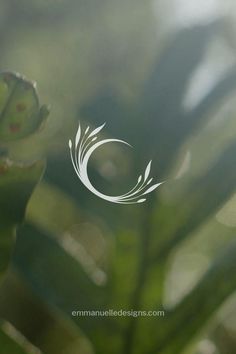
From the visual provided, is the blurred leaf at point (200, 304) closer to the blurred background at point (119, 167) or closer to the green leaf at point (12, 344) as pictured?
the blurred background at point (119, 167)

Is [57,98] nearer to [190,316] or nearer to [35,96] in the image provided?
[35,96]

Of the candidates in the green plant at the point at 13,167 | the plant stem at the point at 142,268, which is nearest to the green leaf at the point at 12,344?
the green plant at the point at 13,167

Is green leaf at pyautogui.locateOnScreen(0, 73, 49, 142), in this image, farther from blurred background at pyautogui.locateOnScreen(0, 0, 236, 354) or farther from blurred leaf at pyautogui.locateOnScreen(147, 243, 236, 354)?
blurred leaf at pyautogui.locateOnScreen(147, 243, 236, 354)

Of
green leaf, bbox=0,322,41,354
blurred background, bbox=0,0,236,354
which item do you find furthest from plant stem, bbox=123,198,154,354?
green leaf, bbox=0,322,41,354

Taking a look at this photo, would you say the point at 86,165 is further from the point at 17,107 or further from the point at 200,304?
the point at 200,304

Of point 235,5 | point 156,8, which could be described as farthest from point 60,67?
point 235,5

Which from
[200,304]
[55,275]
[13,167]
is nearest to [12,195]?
[13,167]
